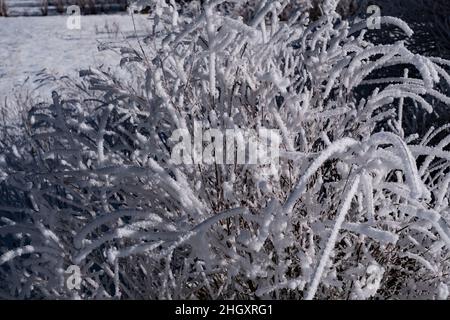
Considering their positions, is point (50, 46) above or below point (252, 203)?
below

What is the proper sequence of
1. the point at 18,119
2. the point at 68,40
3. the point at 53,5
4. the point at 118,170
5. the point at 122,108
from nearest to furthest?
the point at 118,170
the point at 122,108
the point at 18,119
the point at 68,40
the point at 53,5

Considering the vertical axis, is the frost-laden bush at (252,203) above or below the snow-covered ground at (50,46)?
above

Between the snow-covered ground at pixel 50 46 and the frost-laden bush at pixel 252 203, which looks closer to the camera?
the frost-laden bush at pixel 252 203

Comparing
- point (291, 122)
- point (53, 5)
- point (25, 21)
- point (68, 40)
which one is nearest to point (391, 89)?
point (291, 122)

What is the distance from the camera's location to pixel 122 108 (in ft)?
8.04

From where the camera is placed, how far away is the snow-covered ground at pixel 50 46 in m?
6.50

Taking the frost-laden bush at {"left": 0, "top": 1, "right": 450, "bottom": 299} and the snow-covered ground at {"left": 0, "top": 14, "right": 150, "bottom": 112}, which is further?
the snow-covered ground at {"left": 0, "top": 14, "right": 150, "bottom": 112}

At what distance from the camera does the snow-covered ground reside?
256 inches

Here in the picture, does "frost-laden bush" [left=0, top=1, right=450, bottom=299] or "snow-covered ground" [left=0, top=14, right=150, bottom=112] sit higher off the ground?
"frost-laden bush" [left=0, top=1, right=450, bottom=299]

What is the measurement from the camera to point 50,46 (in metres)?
7.55

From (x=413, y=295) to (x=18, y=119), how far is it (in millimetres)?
3881

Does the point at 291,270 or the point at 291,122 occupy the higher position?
the point at 291,122

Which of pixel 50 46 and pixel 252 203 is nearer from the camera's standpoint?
pixel 252 203

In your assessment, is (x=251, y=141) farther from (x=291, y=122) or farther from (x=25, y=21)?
(x=25, y=21)
